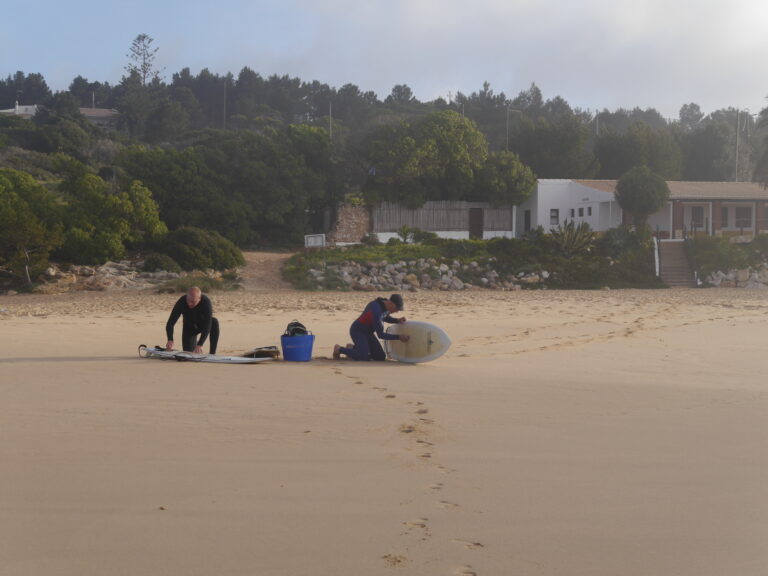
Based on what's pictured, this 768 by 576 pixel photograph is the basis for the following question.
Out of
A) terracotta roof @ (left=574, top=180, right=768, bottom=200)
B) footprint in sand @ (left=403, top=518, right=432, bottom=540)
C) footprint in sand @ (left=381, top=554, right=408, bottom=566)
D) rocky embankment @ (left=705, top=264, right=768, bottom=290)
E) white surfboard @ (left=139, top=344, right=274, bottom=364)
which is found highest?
terracotta roof @ (left=574, top=180, right=768, bottom=200)

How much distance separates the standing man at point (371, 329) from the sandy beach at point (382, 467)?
673mm

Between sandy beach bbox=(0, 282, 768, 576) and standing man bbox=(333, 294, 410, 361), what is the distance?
0.67m

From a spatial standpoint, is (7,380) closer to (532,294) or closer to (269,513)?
(269,513)

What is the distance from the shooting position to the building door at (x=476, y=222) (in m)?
40.8

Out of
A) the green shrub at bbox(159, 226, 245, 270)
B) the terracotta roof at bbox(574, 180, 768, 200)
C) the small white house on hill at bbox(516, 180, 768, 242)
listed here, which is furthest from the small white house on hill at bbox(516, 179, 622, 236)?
the green shrub at bbox(159, 226, 245, 270)

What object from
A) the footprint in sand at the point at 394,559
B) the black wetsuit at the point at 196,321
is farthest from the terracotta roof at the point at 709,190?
the footprint in sand at the point at 394,559

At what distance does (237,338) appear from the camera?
1427cm

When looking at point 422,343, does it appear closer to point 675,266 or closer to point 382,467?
point 382,467

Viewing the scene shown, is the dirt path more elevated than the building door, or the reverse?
the building door

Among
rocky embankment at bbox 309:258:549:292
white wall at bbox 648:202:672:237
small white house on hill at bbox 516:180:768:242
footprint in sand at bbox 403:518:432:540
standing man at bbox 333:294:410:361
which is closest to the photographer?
footprint in sand at bbox 403:518:432:540

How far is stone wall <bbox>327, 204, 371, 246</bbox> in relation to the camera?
1489 inches

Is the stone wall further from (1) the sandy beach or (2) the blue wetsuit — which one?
(1) the sandy beach

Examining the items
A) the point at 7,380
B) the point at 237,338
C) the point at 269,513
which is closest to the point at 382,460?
the point at 269,513

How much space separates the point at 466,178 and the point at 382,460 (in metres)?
34.8
